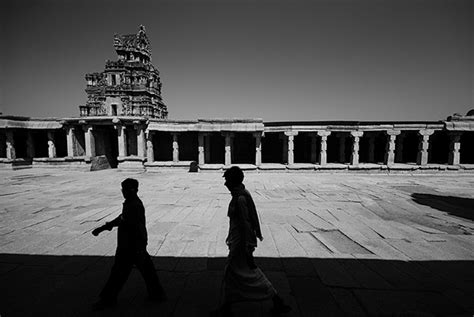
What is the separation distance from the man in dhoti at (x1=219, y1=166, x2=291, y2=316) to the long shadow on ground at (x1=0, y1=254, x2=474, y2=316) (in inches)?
16.2

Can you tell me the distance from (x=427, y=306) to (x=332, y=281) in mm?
1174

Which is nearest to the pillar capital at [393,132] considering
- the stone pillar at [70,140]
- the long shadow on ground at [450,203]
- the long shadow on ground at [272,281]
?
the long shadow on ground at [450,203]

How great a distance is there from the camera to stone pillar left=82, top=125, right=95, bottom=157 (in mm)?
18500

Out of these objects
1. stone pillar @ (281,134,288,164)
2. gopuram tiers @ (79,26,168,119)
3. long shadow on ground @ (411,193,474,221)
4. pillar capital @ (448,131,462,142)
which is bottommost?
long shadow on ground @ (411,193,474,221)

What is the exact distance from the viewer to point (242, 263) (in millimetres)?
2637

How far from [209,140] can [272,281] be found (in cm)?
1737

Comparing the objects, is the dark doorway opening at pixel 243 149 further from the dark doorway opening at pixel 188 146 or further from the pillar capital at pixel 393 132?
the pillar capital at pixel 393 132

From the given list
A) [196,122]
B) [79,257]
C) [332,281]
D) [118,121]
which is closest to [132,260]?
[79,257]

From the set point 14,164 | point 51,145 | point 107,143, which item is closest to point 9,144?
point 14,164

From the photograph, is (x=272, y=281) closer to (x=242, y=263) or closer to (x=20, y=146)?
(x=242, y=263)

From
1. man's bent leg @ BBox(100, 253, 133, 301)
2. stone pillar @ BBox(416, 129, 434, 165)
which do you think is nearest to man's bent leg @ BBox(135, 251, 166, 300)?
man's bent leg @ BBox(100, 253, 133, 301)

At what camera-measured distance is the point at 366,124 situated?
16.8m

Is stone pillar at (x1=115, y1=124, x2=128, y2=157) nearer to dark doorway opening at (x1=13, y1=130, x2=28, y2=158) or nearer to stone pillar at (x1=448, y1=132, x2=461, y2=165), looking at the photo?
dark doorway opening at (x1=13, y1=130, x2=28, y2=158)

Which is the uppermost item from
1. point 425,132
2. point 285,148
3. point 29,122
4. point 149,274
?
point 29,122
